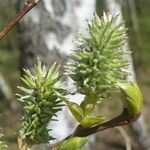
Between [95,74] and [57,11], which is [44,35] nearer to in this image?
[57,11]

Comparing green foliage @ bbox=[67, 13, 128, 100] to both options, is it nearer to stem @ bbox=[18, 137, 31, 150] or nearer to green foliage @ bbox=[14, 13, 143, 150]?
green foliage @ bbox=[14, 13, 143, 150]

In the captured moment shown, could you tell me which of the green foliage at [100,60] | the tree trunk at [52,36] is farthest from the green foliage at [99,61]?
the tree trunk at [52,36]

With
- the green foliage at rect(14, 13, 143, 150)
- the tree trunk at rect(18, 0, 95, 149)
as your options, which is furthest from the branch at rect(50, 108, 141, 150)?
the tree trunk at rect(18, 0, 95, 149)

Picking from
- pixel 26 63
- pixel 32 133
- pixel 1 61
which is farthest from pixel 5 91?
pixel 32 133

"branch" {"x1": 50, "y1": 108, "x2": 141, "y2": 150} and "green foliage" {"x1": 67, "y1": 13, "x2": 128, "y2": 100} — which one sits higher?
"green foliage" {"x1": 67, "y1": 13, "x2": 128, "y2": 100}

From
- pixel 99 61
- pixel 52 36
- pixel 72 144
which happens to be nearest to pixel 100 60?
pixel 99 61

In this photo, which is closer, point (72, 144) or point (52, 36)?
point (72, 144)

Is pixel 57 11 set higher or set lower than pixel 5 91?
higher

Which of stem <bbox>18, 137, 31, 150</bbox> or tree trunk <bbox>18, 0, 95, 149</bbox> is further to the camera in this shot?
tree trunk <bbox>18, 0, 95, 149</bbox>

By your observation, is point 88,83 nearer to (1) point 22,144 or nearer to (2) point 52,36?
(1) point 22,144
